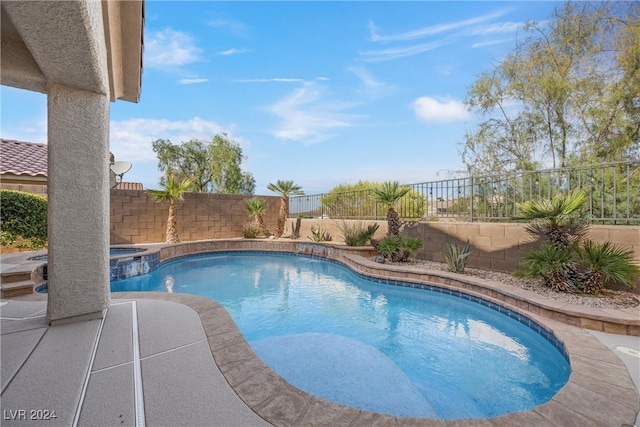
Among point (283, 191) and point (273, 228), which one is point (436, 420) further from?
point (273, 228)

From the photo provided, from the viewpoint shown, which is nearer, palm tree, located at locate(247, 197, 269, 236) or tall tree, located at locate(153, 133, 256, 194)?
palm tree, located at locate(247, 197, 269, 236)

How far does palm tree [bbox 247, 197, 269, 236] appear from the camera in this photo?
1268 centimetres

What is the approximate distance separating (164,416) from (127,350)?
100 centimetres

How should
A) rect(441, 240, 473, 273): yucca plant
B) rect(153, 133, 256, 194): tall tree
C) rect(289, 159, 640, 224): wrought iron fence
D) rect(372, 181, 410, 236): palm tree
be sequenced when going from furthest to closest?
rect(153, 133, 256, 194): tall tree, rect(372, 181, 410, 236): palm tree, rect(441, 240, 473, 273): yucca plant, rect(289, 159, 640, 224): wrought iron fence

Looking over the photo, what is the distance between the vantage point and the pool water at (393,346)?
254cm

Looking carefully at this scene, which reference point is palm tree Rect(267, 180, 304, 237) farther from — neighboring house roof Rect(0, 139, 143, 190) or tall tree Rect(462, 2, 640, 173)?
tall tree Rect(462, 2, 640, 173)

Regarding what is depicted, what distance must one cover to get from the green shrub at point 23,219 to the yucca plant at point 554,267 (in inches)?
481

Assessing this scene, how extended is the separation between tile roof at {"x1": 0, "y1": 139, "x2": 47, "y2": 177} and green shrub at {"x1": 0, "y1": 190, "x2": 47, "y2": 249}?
0.76 metres

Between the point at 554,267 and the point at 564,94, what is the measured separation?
7.76 metres

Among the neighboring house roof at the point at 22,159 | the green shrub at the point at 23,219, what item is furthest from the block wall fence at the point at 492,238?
the green shrub at the point at 23,219

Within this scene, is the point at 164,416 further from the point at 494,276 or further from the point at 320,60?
the point at 320,60

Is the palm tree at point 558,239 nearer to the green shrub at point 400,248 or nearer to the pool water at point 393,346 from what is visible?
the pool water at point 393,346

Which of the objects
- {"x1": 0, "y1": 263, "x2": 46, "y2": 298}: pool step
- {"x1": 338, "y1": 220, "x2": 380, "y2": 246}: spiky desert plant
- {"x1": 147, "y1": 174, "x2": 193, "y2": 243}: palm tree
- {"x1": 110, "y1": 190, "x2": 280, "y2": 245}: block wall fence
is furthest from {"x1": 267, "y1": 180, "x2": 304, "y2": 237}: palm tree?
{"x1": 0, "y1": 263, "x2": 46, "y2": 298}: pool step

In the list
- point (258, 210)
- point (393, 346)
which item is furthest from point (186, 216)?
point (393, 346)
